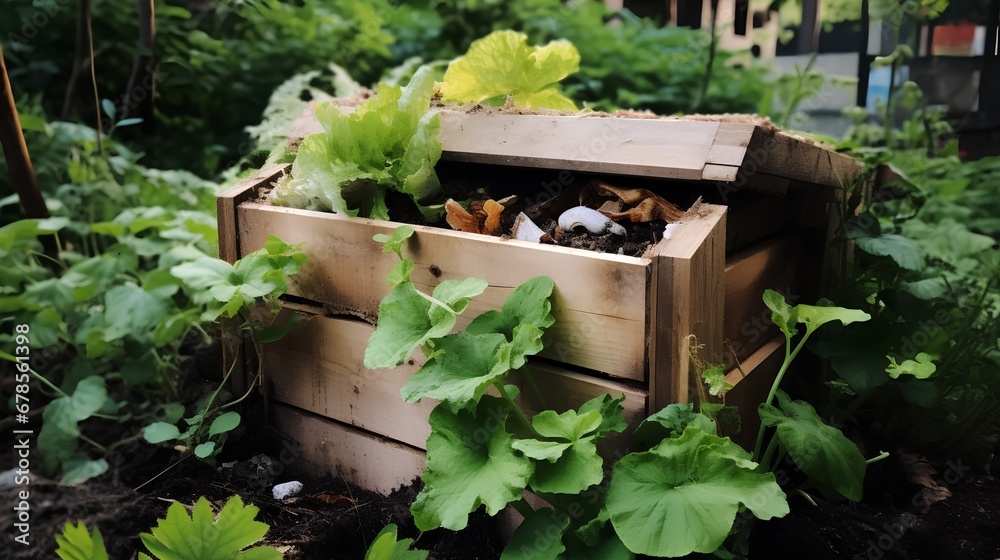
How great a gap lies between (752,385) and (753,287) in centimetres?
19

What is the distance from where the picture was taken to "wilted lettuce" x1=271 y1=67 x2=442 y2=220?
4.52 ft

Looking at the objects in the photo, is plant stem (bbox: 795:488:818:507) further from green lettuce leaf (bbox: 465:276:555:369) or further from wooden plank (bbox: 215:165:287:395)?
wooden plank (bbox: 215:165:287:395)

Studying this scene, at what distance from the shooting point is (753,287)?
4.50 feet

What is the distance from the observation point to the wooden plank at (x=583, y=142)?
1191mm

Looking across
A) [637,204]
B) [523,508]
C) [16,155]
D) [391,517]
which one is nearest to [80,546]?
[391,517]

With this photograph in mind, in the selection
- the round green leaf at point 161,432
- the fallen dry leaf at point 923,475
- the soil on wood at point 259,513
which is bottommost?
the fallen dry leaf at point 923,475

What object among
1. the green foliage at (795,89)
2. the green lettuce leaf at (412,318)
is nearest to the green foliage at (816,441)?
the green lettuce leaf at (412,318)

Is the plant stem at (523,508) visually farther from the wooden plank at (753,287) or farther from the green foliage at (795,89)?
the green foliage at (795,89)

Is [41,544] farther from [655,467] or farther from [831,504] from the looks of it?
[831,504]

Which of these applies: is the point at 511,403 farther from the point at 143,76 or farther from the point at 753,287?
Result: the point at 143,76

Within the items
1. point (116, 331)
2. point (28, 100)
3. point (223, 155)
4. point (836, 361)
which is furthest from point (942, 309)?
point (28, 100)

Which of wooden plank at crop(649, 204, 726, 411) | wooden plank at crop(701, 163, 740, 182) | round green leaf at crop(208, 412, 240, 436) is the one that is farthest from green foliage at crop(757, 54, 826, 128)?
round green leaf at crop(208, 412, 240, 436)

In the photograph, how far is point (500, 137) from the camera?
4.59 feet

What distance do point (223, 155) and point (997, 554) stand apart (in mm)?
2886
